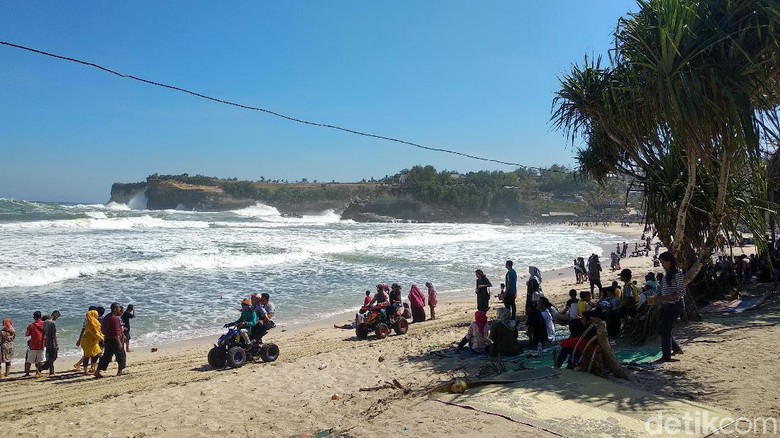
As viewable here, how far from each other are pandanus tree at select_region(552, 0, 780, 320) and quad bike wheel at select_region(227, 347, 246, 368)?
260 inches

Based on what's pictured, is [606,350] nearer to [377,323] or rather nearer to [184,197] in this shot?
[377,323]

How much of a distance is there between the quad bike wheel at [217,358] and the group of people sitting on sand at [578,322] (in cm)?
A: 374

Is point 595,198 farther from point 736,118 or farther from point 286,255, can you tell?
point 736,118

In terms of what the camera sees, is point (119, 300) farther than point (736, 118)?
Yes

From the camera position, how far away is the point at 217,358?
794 cm

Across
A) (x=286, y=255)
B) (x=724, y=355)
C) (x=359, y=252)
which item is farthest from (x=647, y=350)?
(x=359, y=252)

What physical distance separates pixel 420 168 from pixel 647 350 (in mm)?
110112

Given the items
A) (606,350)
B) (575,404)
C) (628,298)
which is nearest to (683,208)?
(628,298)

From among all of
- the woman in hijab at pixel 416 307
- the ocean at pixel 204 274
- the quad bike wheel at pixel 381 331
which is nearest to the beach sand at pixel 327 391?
the quad bike wheel at pixel 381 331

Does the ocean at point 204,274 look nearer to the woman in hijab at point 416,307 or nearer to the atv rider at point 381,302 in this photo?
the woman in hijab at point 416,307

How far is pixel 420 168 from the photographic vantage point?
116 meters

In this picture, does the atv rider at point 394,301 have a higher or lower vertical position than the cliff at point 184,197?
lower

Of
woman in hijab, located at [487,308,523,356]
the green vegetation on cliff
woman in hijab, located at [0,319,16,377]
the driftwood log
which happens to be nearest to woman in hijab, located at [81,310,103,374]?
woman in hijab, located at [0,319,16,377]

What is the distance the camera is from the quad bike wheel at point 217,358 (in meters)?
7.92
